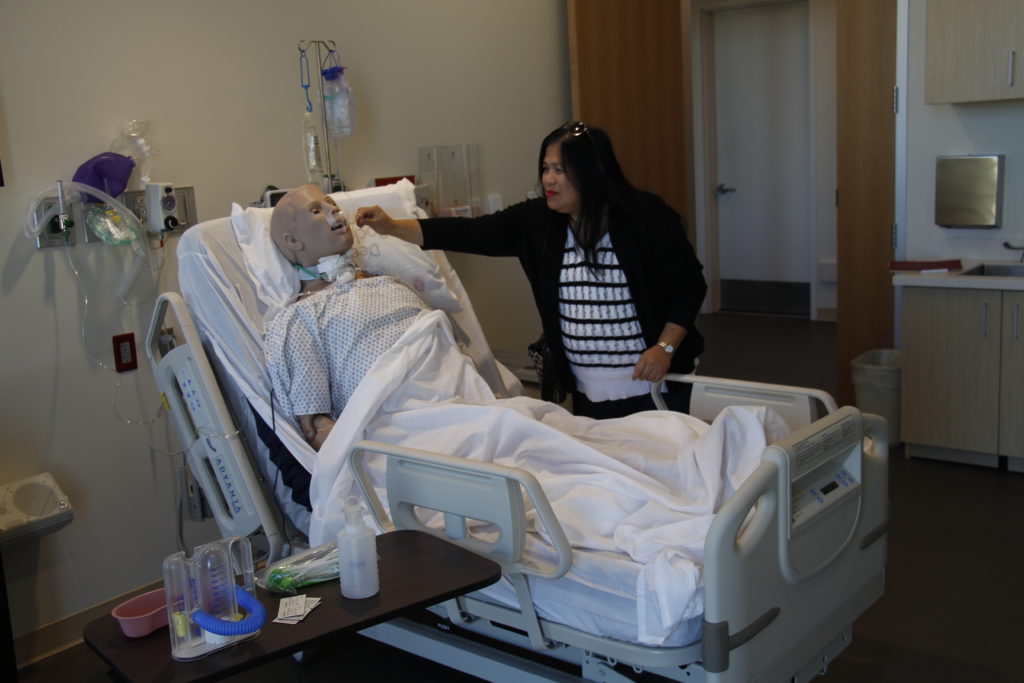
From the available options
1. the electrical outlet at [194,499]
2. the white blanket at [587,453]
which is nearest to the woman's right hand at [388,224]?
the white blanket at [587,453]

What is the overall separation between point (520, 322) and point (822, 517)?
285 cm

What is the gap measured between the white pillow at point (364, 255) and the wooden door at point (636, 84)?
6.02ft

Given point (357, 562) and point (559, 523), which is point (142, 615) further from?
point (559, 523)

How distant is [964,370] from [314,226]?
9.13ft

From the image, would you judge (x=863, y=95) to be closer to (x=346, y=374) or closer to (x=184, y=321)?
(x=346, y=374)

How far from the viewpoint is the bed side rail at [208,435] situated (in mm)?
2631

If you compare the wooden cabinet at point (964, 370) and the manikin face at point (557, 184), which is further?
the wooden cabinet at point (964, 370)

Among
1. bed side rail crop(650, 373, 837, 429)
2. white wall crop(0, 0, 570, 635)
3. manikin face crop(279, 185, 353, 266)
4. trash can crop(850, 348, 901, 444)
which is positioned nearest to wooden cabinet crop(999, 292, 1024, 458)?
trash can crop(850, 348, 901, 444)

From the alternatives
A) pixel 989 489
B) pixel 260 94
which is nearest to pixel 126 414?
pixel 260 94

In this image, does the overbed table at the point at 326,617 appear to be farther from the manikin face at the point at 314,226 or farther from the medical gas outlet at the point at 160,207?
the medical gas outlet at the point at 160,207

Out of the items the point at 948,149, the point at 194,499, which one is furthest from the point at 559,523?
the point at 948,149

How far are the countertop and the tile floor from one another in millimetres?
797

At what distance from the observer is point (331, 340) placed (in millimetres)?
2734

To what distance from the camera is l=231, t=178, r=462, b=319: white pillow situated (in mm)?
2816
